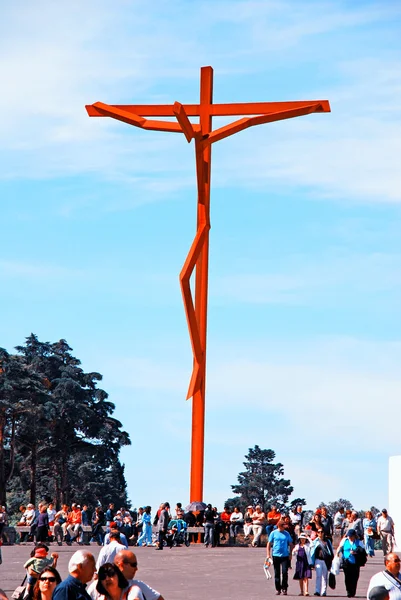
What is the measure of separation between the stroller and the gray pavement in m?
0.86

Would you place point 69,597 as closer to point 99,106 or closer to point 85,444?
point 99,106

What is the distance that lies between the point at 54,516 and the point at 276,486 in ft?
166

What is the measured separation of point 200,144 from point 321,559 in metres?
19.7

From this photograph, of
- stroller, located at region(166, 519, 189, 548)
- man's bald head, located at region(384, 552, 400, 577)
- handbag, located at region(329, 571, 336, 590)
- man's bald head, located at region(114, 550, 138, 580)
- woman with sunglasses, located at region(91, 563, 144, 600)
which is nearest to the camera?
woman with sunglasses, located at region(91, 563, 144, 600)

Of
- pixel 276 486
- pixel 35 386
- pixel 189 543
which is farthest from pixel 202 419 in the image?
pixel 276 486

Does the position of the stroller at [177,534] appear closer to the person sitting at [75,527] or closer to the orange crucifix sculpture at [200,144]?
the person sitting at [75,527]

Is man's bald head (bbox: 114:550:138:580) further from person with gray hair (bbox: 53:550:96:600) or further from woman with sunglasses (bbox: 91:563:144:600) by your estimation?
person with gray hair (bbox: 53:550:96:600)

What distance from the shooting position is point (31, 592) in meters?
11.8

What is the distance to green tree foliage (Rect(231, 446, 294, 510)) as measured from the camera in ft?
285

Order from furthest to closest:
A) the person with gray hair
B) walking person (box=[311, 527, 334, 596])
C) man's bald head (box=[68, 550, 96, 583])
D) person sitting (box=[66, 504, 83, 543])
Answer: person sitting (box=[66, 504, 83, 543])
walking person (box=[311, 527, 334, 596])
man's bald head (box=[68, 550, 96, 583])
the person with gray hair

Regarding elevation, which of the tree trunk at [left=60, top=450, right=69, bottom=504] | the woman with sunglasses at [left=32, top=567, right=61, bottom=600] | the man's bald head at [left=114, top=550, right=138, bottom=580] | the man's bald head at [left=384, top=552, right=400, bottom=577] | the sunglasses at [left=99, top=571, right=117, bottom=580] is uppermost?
the tree trunk at [left=60, top=450, right=69, bottom=504]

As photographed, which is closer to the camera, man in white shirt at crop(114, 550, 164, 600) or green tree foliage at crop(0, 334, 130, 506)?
man in white shirt at crop(114, 550, 164, 600)

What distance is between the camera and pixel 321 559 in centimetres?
2436

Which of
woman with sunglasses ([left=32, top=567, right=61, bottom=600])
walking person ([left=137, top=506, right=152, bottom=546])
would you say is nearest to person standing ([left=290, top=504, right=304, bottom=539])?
walking person ([left=137, top=506, right=152, bottom=546])
